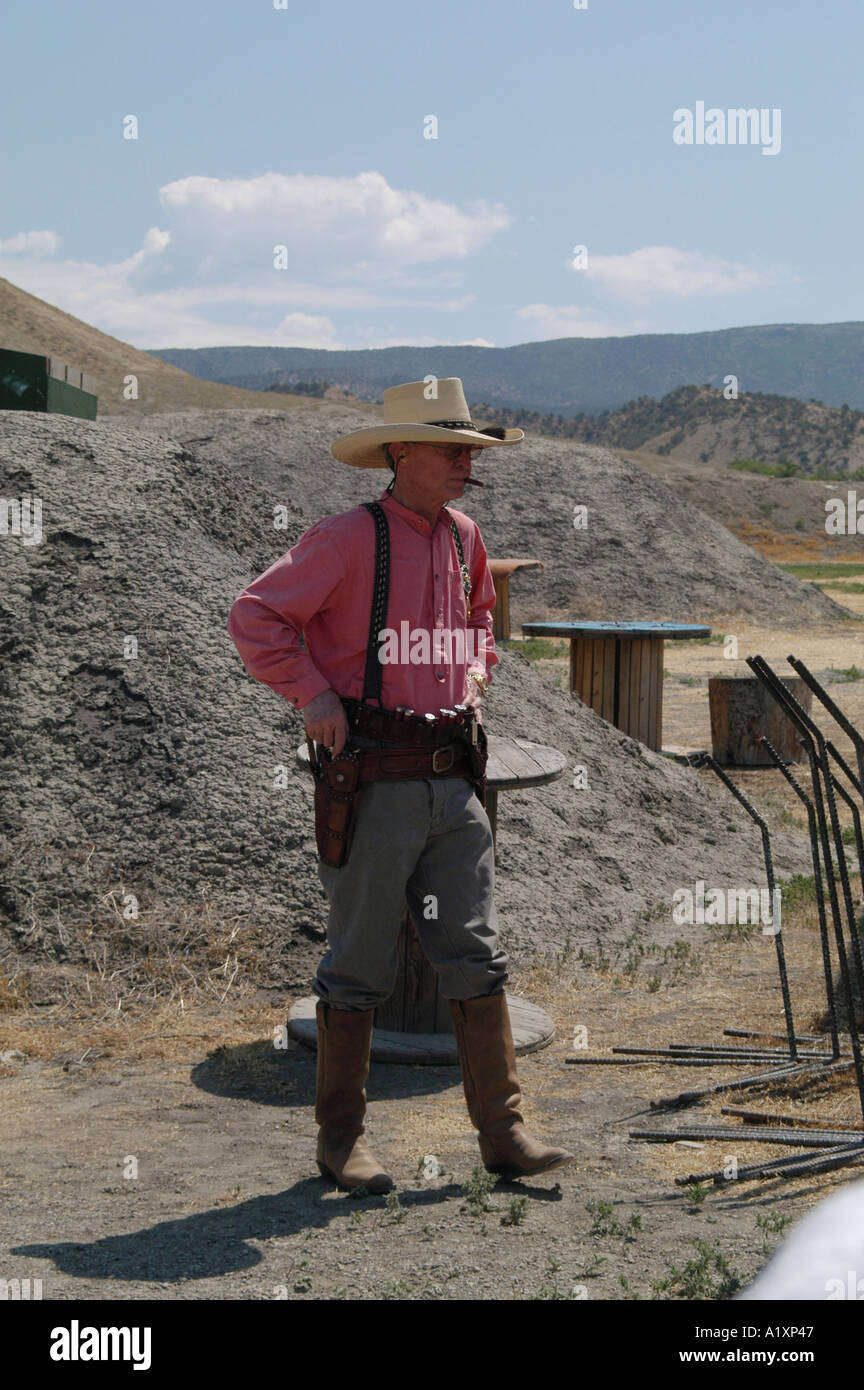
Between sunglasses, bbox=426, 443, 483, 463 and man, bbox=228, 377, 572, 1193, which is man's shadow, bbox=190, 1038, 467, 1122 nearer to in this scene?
man, bbox=228, 377, 572, 1193

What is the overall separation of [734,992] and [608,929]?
2.83 feet

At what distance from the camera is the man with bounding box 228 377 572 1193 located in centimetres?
340

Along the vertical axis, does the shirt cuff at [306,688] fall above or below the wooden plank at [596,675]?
below

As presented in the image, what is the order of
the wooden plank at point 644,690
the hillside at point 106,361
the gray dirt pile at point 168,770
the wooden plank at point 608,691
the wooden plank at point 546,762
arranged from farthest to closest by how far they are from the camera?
the hillside at point 106,361
the wooden plank at point 608,691
the wooden plank at point 644,690
the gray dirt pile at point 168,770
the wooden plank at point 546,762

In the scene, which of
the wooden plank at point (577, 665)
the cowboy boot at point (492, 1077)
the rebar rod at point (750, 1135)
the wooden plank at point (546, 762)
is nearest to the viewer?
the cowboy boot at point (492, 1077)

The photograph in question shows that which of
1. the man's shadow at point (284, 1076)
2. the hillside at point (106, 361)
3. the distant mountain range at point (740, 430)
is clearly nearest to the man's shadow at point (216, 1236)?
the man's shadow at point (284, 1076)

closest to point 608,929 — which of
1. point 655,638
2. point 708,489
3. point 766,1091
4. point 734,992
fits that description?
point 734,992

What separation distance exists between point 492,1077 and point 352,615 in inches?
47.3

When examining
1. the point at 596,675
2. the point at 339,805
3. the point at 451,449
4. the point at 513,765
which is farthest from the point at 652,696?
the point at 339,805

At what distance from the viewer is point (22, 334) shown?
58719 mm

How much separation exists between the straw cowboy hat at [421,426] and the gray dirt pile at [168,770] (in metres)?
2.31

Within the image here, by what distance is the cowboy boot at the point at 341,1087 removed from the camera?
3475 millimetres

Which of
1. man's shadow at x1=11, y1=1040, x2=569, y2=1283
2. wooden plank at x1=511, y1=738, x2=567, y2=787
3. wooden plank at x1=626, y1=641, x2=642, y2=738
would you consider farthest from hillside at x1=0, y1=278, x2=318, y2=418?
man's shadow at x1=11, y1=1040, x2=569, y2=1283

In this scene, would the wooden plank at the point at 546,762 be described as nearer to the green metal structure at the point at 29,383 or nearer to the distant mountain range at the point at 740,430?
the green metal structure at the point at 29,383
